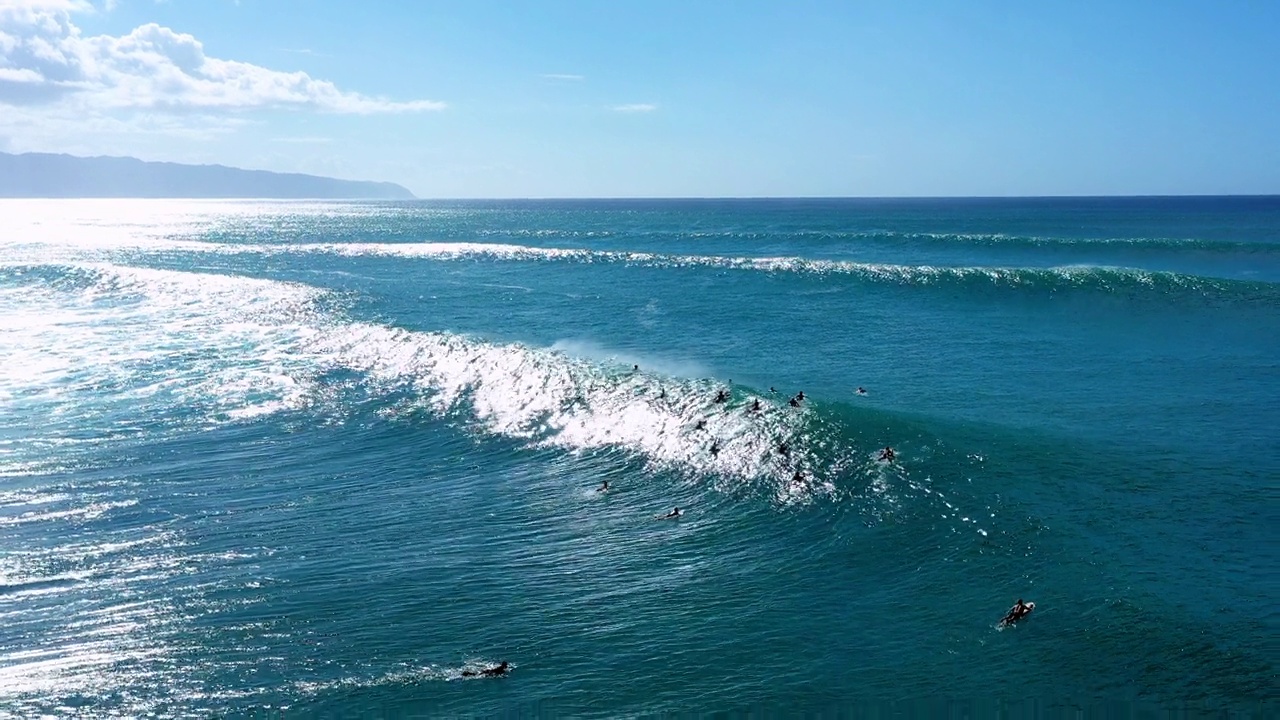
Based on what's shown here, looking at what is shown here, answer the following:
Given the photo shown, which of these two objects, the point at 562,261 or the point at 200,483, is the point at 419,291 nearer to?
the point at 562,261

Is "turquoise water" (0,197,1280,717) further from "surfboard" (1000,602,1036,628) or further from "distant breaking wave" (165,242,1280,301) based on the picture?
"distant breaking wave" (165,242,1280,301)

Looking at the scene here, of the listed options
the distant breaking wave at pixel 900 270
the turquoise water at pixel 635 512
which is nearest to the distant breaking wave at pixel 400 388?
the turquoise water at pixel 635 512

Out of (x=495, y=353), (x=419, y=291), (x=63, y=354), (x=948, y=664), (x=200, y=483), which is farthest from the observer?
(x=419, y=291)

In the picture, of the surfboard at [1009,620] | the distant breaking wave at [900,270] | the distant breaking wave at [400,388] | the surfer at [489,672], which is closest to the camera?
the surfer at [489,672]

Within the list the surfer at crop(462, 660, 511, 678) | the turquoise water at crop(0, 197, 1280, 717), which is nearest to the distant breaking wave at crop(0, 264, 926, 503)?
the turquoise water at crop(0, 197, 1280, 717)

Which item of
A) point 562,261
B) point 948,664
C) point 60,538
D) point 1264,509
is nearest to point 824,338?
point 1264,509

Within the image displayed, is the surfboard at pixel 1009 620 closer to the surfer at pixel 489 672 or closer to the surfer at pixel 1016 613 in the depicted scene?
the surfer at pixel 1016 613

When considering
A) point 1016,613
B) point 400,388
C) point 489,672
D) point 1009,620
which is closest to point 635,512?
point 489,672

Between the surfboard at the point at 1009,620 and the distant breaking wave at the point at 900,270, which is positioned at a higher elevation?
the distant breaking wave at the point at 900,270
